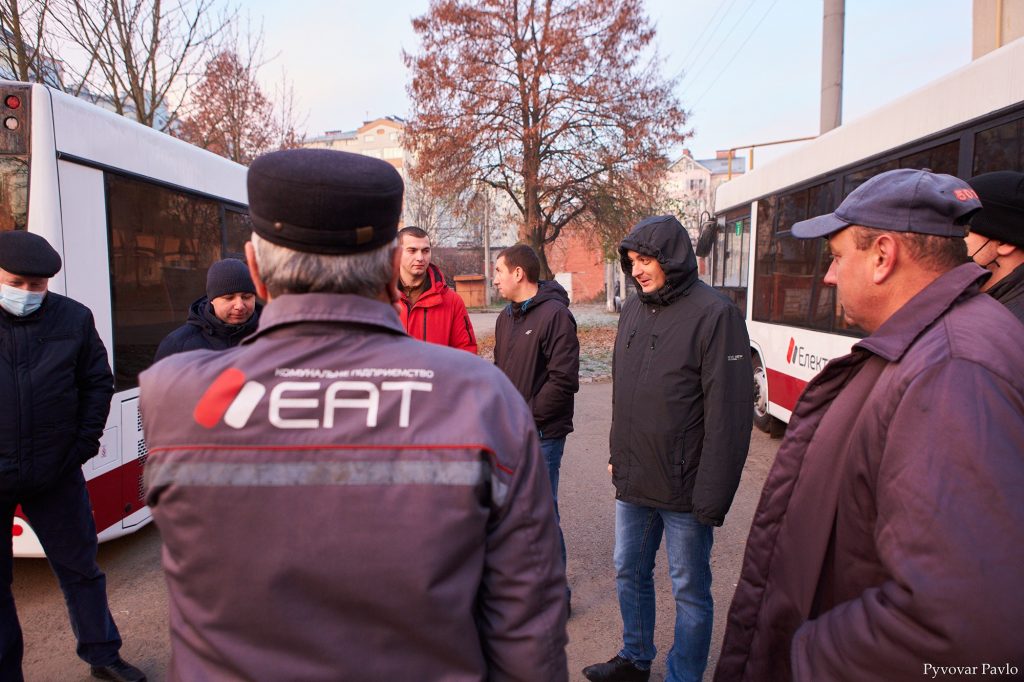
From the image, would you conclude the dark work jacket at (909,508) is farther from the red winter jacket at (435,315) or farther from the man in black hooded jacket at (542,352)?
the red winter jacket at (435,315)

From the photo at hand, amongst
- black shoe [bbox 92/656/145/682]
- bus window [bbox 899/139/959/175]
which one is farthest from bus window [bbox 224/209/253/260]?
bus window [bbox 899/139/959/175]

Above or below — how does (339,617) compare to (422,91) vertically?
below

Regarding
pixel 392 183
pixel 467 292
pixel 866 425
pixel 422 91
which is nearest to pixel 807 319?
pixel 866 425

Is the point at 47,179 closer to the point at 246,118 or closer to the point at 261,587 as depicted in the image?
the point at 261,587

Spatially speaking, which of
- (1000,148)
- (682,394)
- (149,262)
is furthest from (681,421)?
(149,262)

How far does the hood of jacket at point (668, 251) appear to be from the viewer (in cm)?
288

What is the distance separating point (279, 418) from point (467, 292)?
3314cm

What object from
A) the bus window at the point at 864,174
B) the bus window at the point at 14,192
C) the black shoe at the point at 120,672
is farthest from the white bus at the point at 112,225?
the bus window at the point at 864,174

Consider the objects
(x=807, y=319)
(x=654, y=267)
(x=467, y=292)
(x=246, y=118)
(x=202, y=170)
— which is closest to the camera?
(x=654, y=267)

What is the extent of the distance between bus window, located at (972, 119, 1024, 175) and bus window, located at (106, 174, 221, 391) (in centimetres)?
546

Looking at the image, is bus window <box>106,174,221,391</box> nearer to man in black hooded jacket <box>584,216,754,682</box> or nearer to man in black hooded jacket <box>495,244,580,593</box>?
man in black hooded jacket <box>495,244,580,593</box>

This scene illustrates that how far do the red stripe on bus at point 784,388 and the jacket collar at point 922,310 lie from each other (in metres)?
5.40

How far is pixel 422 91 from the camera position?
56.4 ft

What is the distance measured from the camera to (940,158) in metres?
4.60
